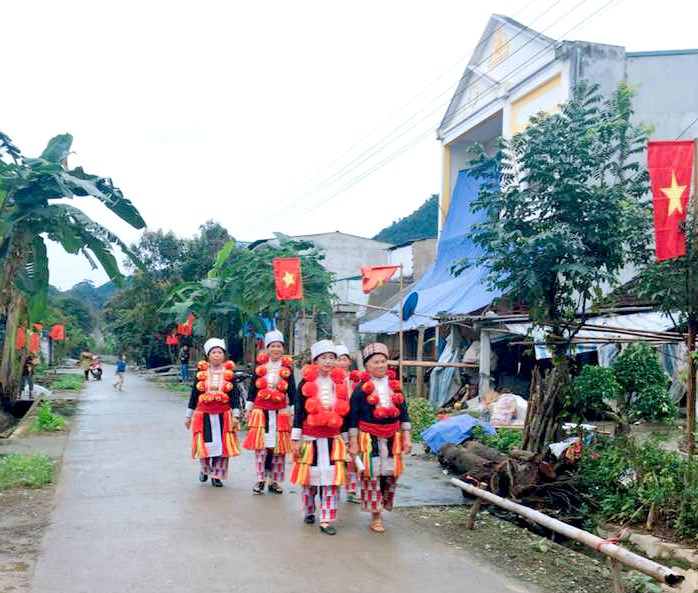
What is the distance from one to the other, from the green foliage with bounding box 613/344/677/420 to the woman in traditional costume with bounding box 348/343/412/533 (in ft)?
7.84

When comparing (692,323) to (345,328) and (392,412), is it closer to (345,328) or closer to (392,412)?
(392,412)

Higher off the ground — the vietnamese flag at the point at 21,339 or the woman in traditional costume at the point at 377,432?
the vietnamese flag at the point at 21,339

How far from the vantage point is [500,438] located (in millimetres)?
10281

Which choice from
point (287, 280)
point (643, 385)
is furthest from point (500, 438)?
point (287, 280)

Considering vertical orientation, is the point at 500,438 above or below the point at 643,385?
below

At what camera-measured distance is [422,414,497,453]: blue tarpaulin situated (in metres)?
10.5

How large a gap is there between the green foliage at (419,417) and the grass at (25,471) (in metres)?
6.20

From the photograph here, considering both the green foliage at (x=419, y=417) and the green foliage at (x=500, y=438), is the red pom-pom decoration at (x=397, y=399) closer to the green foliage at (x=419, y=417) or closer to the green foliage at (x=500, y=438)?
the green foliage at (x=500, y=438)

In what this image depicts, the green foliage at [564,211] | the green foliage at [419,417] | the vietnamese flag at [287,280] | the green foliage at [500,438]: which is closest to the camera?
the green foliage at [564,211]

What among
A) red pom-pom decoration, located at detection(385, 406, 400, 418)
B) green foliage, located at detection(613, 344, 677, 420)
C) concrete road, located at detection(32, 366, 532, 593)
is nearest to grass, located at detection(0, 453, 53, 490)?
concrete road, located at detection(32, 366, 532, 593)

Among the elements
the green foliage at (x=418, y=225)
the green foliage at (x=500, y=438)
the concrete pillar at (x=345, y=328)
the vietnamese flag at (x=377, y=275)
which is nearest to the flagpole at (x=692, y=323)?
the green foliage at (x=500, y=438)

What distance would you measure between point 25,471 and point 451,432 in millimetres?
5586

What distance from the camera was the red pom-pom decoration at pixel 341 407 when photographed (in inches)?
270

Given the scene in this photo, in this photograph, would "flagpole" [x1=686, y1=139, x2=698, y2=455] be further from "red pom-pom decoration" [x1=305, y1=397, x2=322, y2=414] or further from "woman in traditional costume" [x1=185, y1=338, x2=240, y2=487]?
"woman in traditional costume" [x1=185, y1=338, x2=240, y2=487]
